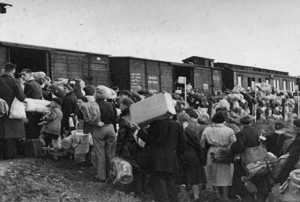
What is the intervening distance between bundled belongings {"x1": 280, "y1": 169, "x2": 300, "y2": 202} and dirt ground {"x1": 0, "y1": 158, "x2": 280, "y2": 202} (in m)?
2.43

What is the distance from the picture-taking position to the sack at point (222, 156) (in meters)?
8.16

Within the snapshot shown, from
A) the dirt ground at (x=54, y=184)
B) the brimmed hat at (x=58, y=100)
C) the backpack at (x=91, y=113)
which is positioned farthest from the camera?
the brimmed hat at (x=58, y=100)

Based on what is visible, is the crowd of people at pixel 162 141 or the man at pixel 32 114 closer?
the crowd of people at pixel 162 141

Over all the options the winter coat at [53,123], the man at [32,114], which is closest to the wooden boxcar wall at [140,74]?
the man at [32,114]

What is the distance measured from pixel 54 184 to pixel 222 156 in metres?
3.17

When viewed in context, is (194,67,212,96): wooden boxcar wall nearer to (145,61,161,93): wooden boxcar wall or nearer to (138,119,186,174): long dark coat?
(145,61,161,93): wooden boxcar wall

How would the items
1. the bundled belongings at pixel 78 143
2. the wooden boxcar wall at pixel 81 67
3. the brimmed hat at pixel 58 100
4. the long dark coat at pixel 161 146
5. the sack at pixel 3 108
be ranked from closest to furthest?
the long dark coat at pixel 161 146 → the sack at pixel 3 108 → the bundled belongings at pixel 78 143 → the brimmed hat at pixel 58 100 → the wooden boxcar wall at pixel 81 67

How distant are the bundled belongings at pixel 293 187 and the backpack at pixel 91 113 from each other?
373 centimetres

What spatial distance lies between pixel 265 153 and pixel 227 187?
128 cm

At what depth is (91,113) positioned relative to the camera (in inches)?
331

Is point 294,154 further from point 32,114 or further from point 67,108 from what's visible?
point 32,114

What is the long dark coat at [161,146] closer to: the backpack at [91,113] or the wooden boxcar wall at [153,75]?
the backpack at [91,113]

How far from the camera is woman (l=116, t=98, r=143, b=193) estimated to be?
25.2 feet

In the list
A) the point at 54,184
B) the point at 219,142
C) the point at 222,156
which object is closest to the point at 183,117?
the point at 219,142
